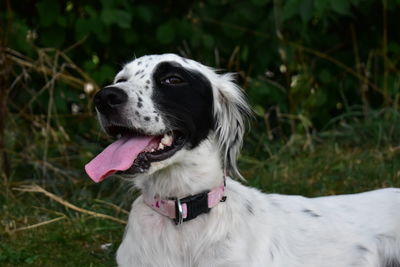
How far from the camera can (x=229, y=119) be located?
149 inches

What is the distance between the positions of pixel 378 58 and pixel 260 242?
405 cm

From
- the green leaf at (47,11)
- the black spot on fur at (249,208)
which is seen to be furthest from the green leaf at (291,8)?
the black spot on fur at (249,208)

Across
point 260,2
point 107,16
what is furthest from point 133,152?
point 260,2

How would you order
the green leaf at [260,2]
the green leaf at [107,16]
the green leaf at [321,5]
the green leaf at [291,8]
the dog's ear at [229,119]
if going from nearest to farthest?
1. the dog's ear at [229,119]
2. the green leaf at [321,5]
3. the green leaf at [291,8]
4. the green leaf at [107,16]
5. the green leaf at [260,2]

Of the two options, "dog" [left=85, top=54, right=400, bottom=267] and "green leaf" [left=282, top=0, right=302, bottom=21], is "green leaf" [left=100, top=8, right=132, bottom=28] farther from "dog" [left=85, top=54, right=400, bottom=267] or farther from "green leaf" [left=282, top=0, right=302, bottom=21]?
"dog" [left=85, top=54, right=400, bottom=267]

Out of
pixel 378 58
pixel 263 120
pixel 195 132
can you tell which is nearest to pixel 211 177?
pixel 195 132

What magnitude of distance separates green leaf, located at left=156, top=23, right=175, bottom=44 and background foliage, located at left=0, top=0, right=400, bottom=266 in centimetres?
1

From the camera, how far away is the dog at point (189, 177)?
11.3 feet

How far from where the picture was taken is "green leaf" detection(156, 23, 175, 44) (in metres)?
6.54

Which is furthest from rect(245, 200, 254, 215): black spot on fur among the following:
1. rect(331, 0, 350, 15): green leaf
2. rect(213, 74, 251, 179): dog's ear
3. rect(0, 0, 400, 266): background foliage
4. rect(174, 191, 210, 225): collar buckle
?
rect(331, 0, 350, 15): green leaf

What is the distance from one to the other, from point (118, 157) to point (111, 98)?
245mm

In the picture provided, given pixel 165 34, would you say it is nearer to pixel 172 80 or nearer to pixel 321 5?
pixel 321 5

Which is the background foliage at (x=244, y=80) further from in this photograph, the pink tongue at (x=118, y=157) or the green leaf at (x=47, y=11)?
the pink tongue at (x=118, y=157)

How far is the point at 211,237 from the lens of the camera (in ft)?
11.6
